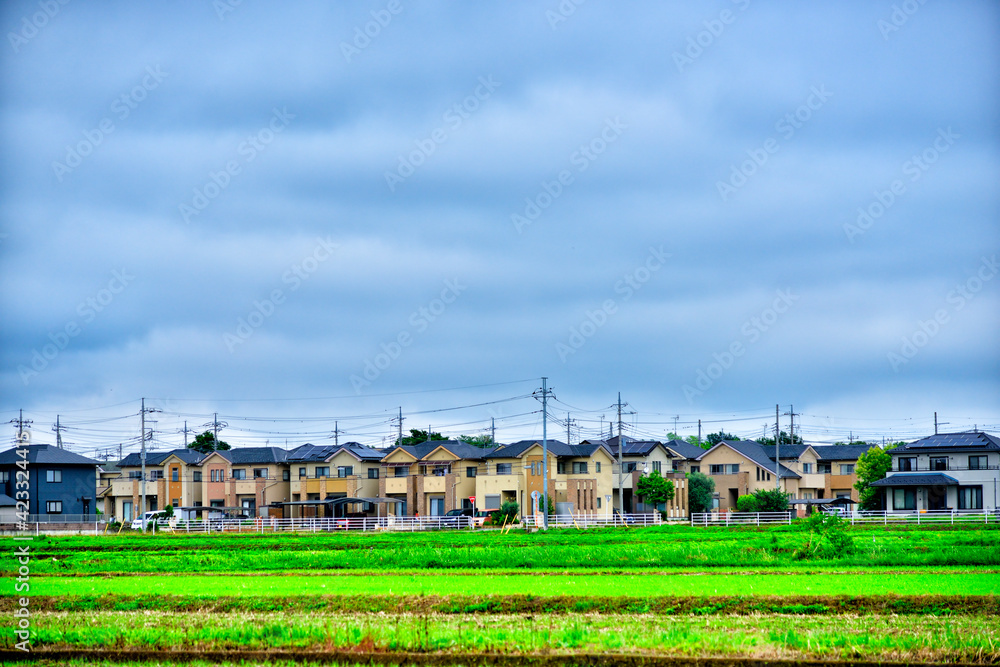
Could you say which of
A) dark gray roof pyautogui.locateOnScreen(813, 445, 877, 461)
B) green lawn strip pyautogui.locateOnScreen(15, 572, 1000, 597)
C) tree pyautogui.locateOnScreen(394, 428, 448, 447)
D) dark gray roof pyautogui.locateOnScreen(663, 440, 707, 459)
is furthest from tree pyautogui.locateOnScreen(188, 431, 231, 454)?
green lawn strip pyautogui.locateOnScreen(15, 572, 1000, 597)

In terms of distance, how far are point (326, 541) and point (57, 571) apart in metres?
17.2

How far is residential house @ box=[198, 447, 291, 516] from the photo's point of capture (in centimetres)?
8969

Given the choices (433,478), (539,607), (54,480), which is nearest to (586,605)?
(539,607)

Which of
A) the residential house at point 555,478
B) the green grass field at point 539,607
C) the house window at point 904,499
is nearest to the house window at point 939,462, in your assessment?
the house window at point 904,499

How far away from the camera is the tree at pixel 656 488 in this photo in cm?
8056

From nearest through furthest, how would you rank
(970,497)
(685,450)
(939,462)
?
(970,497)
(939,462)
(685,450)

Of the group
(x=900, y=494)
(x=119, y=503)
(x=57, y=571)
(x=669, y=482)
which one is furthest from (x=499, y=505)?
(x=57, y=571)

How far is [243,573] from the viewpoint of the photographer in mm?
33875

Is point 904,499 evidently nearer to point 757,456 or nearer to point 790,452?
point 757,456

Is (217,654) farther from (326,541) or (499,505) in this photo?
(499,505)

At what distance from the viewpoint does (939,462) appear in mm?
73062

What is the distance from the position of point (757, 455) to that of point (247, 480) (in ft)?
155

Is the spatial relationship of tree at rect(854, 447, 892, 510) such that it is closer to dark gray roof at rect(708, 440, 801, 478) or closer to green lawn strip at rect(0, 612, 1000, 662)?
dark gray roof at rect(708, 440, 801, 478)

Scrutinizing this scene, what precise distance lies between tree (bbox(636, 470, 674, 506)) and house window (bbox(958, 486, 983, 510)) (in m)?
20.9
